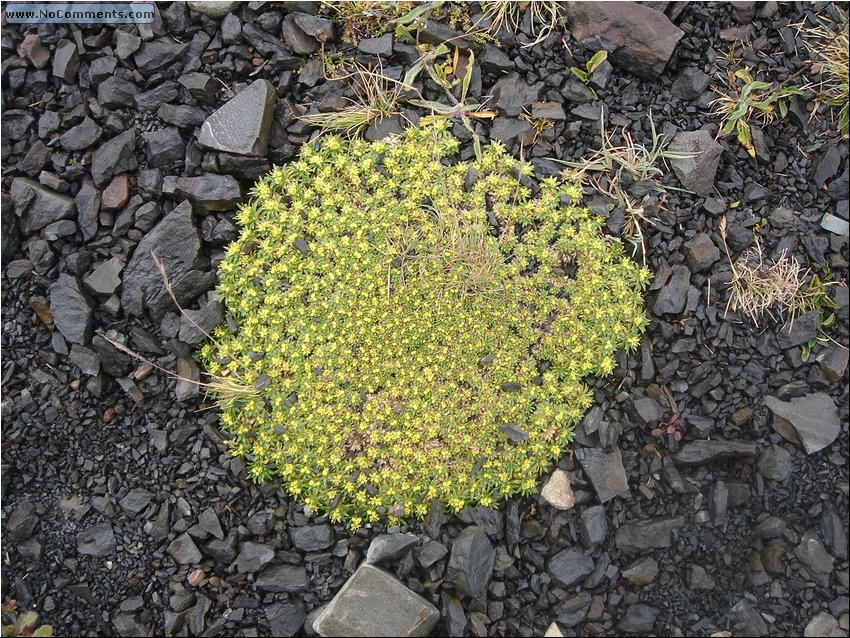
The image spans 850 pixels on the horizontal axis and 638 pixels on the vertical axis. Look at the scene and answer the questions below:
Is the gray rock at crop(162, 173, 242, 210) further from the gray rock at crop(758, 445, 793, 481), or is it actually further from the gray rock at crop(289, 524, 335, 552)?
the gray rock at crop(758, 445, 793, 481)

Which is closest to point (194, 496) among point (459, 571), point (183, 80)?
point (459, 571)

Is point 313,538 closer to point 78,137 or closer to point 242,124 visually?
point 242,124

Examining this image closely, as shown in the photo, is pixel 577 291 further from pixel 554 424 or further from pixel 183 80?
pixel 183 80

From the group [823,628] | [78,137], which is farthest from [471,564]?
[78,137]

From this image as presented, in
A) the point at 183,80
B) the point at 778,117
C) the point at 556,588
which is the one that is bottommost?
the point at 556,588

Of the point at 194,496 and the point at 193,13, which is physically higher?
the point at 193,13

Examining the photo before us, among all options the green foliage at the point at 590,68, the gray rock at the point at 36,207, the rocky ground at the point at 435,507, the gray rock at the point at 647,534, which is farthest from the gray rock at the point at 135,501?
the green foliage at the point at 590,68
